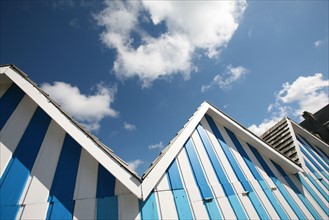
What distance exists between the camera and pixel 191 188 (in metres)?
3.81

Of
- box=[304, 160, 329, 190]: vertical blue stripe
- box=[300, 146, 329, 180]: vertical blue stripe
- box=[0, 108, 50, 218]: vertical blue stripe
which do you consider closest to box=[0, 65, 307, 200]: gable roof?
box=[0, 108, 50, 218]: vertical blue stripe

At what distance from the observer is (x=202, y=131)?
210 inches

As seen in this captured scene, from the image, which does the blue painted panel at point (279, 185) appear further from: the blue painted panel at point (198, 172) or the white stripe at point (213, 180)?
the blue painted panel at point (198, 172)

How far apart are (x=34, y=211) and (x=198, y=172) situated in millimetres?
3141

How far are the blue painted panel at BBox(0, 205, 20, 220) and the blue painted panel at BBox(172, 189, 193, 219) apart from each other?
2622mm

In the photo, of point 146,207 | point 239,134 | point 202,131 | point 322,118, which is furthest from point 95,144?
point 322,118

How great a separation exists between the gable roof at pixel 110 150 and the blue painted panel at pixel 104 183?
0.35m

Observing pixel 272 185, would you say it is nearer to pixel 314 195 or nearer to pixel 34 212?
pixel 314 195

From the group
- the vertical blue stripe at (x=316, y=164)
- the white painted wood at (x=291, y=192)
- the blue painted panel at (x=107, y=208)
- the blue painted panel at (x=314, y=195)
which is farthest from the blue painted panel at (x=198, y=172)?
the vertical blue stripe at (x=316, y=164)

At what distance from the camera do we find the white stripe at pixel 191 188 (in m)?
3.49

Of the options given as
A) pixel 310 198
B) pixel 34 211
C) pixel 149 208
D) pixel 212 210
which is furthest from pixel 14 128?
pixel 310 198

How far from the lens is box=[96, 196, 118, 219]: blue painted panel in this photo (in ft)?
10.0

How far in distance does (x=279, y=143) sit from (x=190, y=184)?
17.3 ft

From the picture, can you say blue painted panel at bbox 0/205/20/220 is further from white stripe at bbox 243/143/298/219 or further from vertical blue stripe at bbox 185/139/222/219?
white stripe at bbox 243/143/298/219
